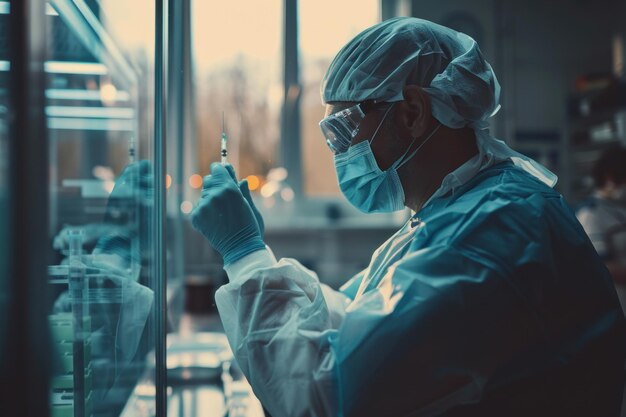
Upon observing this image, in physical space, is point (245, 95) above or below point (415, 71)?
above

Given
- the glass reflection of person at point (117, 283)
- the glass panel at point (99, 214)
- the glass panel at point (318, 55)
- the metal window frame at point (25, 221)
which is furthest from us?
the glass panel at point (318, 55)

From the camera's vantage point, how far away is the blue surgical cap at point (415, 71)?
102 cm

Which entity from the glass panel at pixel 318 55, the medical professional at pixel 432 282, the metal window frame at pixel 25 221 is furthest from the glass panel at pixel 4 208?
the glass panel at pixel 318 55

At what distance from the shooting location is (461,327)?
79cm

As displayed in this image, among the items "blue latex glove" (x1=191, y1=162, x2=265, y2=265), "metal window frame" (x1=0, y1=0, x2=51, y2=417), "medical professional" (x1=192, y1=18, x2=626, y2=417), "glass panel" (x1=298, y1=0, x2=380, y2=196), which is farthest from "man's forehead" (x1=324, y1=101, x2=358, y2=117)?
"glass panel" (x1=298, y1=0, x2=380, y2=196)

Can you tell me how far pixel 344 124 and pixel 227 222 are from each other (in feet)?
0.91

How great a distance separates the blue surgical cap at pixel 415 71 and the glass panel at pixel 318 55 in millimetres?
2232

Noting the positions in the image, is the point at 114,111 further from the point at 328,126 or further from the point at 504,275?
the point at 504,275

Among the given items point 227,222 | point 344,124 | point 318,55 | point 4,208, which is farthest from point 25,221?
point 318,55

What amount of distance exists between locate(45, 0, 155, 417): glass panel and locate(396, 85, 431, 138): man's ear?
452mm

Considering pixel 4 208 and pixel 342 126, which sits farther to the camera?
pixel 342 126

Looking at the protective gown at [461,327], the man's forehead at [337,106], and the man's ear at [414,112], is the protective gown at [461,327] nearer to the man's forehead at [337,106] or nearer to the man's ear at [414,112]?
the man's ear at [414,112]

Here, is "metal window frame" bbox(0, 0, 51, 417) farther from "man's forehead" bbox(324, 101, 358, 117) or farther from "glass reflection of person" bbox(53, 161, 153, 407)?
"man's forehead" bbox(324, 101, 358, 117)

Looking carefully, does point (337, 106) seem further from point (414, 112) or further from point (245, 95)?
point (245, 95)
